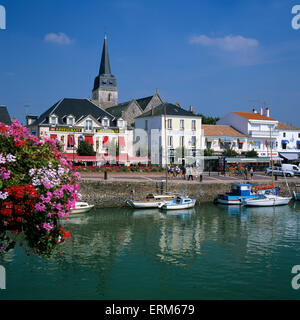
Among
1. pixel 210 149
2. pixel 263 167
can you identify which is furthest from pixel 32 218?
pixel 263 167

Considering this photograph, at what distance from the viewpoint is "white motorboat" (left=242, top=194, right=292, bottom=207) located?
4041cm

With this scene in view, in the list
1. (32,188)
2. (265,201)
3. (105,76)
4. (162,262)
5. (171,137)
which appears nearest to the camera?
(32,188)

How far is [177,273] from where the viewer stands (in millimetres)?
17766

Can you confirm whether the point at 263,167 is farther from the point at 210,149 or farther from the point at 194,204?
the point at 194,204

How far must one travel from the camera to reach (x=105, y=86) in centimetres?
10406

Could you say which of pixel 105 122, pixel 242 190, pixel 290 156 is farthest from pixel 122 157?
pixel 290 156

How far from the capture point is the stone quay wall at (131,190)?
3762 centimetres

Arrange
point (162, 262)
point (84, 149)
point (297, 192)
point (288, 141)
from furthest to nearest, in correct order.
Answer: point (288, 141), point (84, 149), point (297, 192), point (162, 262)

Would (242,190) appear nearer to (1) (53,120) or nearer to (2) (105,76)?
(1) (53,120)

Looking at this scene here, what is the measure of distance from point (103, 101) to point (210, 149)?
53.0 meters

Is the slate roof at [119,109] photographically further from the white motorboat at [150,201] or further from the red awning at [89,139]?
the white motorboat at [150,201]

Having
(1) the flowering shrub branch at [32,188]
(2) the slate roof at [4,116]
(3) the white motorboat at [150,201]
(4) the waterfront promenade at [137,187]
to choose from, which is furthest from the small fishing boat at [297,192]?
(1) the flowering shrub branch at [32,188]

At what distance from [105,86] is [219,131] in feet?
154

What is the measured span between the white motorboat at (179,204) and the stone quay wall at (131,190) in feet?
9.73
